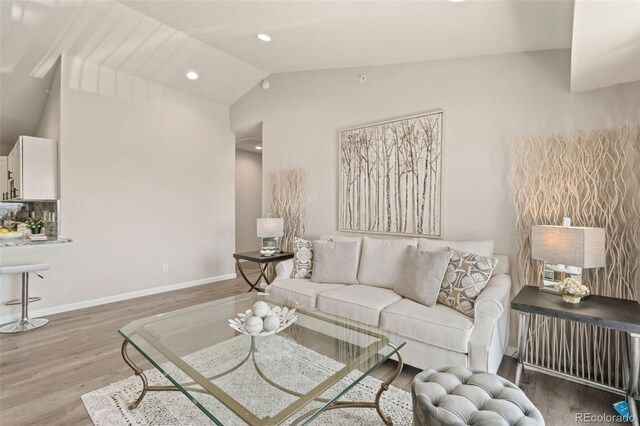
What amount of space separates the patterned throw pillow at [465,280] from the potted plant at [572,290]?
464 mm

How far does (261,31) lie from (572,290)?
3669 millimetres

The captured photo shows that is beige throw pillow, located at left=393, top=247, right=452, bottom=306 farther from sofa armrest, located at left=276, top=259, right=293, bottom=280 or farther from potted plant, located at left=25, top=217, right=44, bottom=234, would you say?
potted plant, located at left=25, top=217, right=44, bottom=234

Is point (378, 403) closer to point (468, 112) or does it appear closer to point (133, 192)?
point (468, 112)

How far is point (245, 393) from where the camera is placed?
1484 millimetres

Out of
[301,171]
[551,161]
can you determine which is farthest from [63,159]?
[551,161]

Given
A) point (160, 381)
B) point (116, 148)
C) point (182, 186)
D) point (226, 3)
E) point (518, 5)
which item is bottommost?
point (160, 381)

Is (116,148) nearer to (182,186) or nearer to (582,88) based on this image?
(182,186)

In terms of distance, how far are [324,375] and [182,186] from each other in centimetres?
430

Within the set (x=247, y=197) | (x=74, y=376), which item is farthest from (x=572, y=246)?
(x=247, y=197)

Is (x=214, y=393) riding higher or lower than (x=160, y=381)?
higher

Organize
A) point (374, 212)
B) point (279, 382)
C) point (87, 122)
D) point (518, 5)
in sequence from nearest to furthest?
1. point (279, 382)
2. point (518, 5)
3. point (374, 212)
4. point (87, 122)

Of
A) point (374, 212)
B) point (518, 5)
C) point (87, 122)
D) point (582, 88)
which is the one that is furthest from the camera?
point (87, 122)

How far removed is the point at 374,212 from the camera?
3.83 m

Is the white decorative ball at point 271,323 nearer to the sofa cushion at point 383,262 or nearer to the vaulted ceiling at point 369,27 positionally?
the sofa cushion at point 383,262
